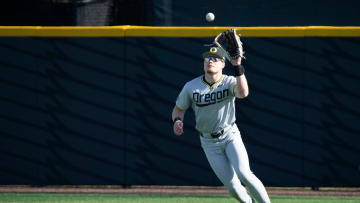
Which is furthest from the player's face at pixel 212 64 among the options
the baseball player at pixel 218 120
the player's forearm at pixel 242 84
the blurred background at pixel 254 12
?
the blurred background at pixel 254 12

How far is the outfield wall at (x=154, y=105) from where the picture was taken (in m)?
8.54

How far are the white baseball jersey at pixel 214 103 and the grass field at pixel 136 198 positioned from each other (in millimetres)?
1763

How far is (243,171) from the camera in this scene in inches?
239

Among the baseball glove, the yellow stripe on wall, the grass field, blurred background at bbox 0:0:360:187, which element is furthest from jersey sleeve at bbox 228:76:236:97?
blurred background at bbox 0:0:360:187

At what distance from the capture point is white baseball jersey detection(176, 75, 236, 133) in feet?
20.8

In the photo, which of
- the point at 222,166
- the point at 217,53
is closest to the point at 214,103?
the point at 217,53

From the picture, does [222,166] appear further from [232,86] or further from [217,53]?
[217,53]

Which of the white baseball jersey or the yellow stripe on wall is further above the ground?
the yellow stripe on wall

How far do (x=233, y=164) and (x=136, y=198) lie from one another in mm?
2202

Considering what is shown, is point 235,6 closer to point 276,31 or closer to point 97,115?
point 276,31

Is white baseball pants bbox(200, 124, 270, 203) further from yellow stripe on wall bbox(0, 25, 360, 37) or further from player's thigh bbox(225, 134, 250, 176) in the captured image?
yellow stripe on wall bbox(0, 25, 360, 37)

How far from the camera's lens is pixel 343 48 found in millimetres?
8461

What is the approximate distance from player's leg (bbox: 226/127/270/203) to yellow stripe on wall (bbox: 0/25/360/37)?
2448 millimetres

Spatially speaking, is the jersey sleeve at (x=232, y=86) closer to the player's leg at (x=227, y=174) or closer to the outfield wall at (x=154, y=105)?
the player's leg at (x=227, y=174)
